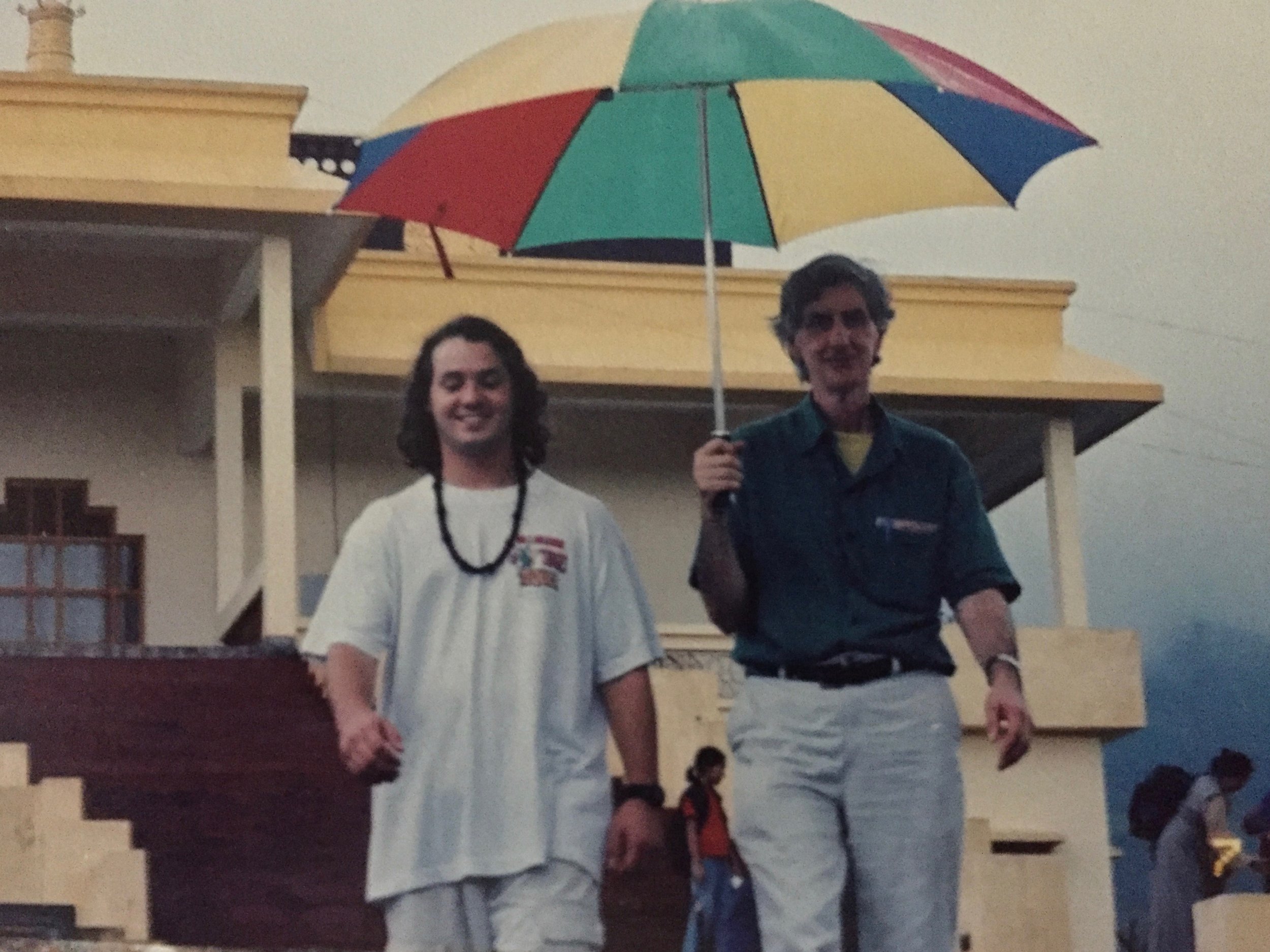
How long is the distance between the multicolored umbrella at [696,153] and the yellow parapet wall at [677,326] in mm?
8367

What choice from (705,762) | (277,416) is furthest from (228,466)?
(705,762)

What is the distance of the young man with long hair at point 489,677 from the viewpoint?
525cm

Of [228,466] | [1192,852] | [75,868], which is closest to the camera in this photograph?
[75,868]

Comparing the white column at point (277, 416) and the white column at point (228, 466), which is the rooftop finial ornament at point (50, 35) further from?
the white column at point (277, 416)

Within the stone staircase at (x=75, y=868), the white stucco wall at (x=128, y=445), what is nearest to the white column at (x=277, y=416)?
the white stucco wall at (x=128, y=445)

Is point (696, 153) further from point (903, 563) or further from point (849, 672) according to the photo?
point (849, 672)

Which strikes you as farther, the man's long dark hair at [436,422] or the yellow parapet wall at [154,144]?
the yellow parapet wall at [154,144]

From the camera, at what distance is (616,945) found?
8.89m

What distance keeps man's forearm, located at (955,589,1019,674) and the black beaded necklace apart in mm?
914

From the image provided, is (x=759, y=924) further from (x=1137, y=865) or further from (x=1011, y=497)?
(x=1011, y=497)

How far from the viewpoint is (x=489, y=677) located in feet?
17.5

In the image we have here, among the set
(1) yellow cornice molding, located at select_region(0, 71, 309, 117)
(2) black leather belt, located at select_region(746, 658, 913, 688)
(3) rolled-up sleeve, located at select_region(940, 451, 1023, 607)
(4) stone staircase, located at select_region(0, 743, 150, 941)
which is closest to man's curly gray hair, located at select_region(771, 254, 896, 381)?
(3) rolled-up sleeve, located at select_region(940, 451, 1023, 607)

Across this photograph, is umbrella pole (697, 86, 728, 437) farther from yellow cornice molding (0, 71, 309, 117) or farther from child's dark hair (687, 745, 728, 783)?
yellow cornice molding (0, 71, 309, 117)

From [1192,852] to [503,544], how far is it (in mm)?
5225
